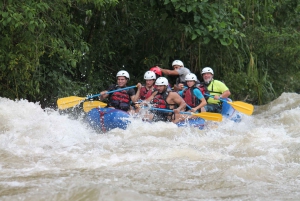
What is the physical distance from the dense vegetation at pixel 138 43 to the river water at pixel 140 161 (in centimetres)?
102

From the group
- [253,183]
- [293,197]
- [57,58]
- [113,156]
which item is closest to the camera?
[293,197]

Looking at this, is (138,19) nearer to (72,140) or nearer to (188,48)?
(188,48)

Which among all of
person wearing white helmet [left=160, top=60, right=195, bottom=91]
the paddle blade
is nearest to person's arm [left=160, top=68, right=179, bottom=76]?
person wearing white helmet [left=160, top=60, right=195, bottom=91]

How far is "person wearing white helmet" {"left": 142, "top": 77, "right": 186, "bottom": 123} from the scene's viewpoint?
1023 cm

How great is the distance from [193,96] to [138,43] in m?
3.05

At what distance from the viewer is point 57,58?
10.8 metres

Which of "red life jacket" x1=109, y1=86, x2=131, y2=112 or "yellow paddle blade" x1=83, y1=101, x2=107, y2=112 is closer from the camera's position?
"red life jacket" x1=109, y1=86, x2=131, y2=112

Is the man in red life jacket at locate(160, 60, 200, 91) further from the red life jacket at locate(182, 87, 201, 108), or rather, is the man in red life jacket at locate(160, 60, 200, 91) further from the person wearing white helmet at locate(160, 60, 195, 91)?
the red life jacket at locate(182, 87, 201, 108)

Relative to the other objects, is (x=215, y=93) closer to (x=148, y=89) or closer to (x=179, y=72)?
(x=179, y=72)

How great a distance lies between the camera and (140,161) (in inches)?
266

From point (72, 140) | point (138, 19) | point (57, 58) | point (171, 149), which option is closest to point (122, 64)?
point (138, 19)

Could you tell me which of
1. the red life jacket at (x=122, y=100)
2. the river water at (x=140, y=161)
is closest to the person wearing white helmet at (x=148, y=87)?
the red life jacket at (x=122, y=100)

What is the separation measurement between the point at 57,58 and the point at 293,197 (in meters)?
6.28

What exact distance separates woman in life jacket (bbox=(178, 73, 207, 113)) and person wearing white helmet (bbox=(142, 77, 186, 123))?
1.02ft
